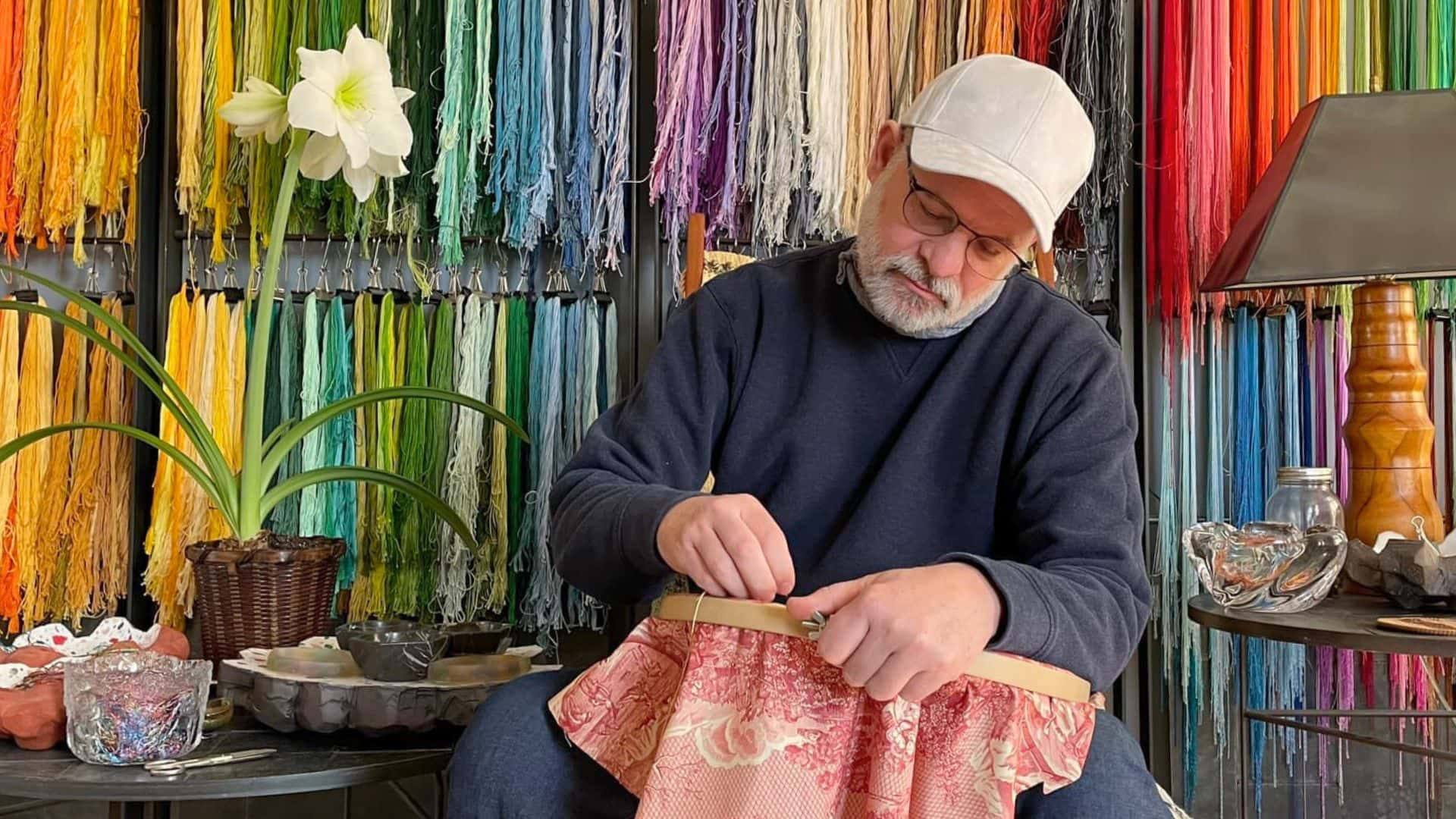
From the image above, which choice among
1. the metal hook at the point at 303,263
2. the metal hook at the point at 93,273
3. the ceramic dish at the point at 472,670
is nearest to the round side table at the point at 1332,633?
the ceramic dish at the point at 472,670

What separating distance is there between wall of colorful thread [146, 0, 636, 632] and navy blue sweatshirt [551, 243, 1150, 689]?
82 centimetres

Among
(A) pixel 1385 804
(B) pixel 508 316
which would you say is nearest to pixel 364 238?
(B) pixel 508 316

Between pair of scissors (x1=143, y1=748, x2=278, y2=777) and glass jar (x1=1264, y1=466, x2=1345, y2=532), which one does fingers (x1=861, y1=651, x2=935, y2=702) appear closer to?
pair of scissors (x1=143, y1=748, x2=278, y2=777)

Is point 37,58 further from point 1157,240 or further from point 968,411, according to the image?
point 1157,240

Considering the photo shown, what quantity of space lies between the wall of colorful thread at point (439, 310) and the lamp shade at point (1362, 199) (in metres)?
1.00

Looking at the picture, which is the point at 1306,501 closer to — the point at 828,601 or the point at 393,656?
the point at 828,601

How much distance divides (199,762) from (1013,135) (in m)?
0.88

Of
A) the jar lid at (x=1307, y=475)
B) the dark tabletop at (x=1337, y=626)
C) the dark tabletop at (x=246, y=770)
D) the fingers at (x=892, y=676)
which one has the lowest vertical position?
the dark tabletop at (x=246, y=770)

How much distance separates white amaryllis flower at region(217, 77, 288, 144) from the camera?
4.96ft

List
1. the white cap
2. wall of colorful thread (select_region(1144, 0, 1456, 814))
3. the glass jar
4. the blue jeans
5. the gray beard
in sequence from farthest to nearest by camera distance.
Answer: wall of colorful thread (select_region(1144, 0, 1456, 814)), the glass jar, the gray beard, the white cap, the blue jeans

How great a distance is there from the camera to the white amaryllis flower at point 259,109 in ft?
4.96

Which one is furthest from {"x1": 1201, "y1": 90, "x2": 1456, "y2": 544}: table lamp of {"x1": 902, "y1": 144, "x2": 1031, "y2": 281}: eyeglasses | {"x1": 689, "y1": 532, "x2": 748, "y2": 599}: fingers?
{"x1": 689, "y1": 532, "x2": 748, "y2": 599}: fingers

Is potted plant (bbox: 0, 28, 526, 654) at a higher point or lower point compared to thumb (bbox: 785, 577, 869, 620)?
higher

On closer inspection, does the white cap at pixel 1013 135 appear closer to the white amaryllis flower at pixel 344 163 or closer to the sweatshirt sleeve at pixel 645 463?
the sweatshirt sleeve at pixel 645 463
